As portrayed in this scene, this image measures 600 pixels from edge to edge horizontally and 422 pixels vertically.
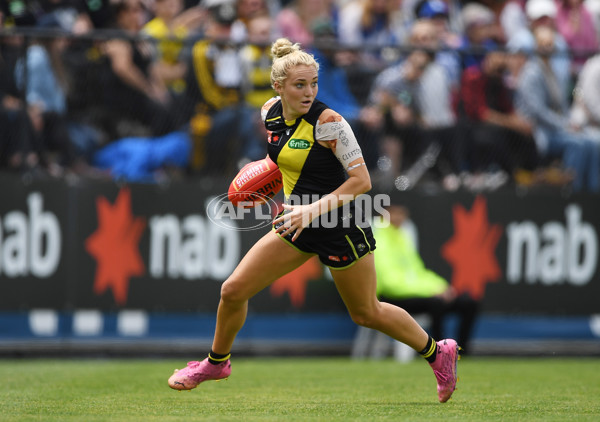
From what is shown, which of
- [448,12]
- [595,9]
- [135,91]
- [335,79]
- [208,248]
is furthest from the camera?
[595,9]

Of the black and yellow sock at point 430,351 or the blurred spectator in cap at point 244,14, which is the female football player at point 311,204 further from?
the blurred spectator in cap at point 244,14

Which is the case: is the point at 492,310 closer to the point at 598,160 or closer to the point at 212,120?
the point at 598,160

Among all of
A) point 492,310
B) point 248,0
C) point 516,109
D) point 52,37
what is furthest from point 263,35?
point 492,310

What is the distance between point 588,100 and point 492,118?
132 centimetres

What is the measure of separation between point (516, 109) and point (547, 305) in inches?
97.7

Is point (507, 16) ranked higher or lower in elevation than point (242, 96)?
higher

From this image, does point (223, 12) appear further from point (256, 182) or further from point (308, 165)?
point (308, 165)

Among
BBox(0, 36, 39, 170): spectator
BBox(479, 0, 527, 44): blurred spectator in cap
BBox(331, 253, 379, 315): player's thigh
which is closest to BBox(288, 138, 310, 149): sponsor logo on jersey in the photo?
BBox(331, 253, 379, 315): player's thigh

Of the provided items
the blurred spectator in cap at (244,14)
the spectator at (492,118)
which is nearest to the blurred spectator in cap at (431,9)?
the spectator at (492,118)

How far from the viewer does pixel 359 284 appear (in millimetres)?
6328

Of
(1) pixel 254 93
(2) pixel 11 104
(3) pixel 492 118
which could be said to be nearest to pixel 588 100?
(3) pixel 492 118

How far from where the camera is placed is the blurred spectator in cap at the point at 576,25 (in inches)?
546

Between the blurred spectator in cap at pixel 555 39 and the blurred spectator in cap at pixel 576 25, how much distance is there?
0.89ft

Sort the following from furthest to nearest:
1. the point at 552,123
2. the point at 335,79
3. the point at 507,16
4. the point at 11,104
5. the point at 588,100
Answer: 1. the point at 507,16
2. the point at 588,100
3. the point at 552,123
4. the point at 335,79
5. the point at 11,104
